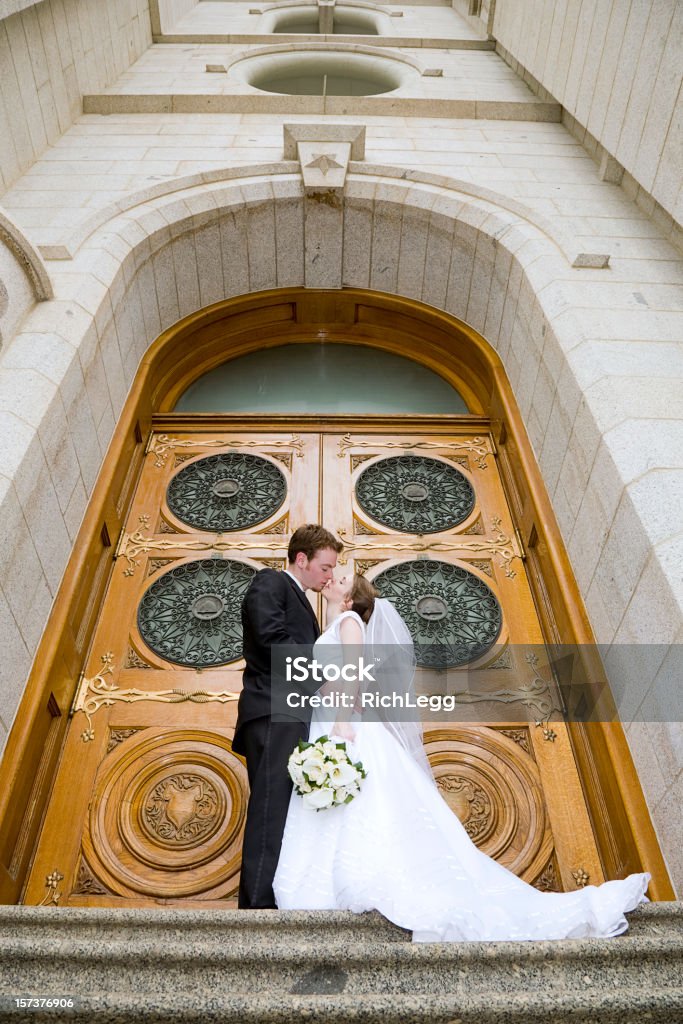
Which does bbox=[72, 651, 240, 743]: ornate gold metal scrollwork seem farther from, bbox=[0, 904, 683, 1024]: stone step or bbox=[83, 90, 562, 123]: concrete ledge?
bbox=[83, 90, 562, 123]: concrete ledge

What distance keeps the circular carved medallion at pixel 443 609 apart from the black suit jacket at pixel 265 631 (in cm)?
142

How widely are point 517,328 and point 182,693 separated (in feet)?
12.4

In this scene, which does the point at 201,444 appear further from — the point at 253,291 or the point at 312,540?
the point at 312,540

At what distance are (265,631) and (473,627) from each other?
6.63 ft

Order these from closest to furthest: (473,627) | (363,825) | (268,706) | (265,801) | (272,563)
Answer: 1. (363,825)
2. (265,801)
3. (268,706)
4. (473,627)
5. (272,563)

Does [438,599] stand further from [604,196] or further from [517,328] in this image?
[604,196]

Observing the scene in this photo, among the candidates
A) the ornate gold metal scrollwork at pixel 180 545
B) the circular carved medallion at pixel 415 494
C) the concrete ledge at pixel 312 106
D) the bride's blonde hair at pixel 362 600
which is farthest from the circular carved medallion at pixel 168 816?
the concrete ledge at pixel 312 106

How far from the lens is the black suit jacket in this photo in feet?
11.8

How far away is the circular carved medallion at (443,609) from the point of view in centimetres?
502

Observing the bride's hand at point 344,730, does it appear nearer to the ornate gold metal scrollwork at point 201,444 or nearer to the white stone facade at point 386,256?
the white stone facade at point 386,256

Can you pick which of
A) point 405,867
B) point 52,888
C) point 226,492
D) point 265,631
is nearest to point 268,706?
point 265,631

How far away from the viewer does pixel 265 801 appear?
10.9ft

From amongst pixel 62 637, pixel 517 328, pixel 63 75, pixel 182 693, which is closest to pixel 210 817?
pixel 182 693

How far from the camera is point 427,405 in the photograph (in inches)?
290
